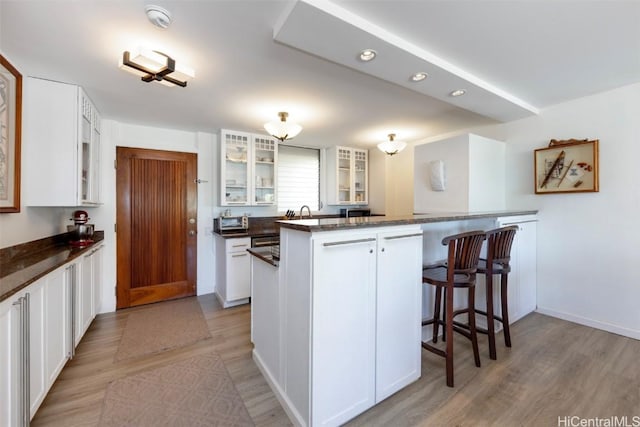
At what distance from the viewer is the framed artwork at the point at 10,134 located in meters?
1.87

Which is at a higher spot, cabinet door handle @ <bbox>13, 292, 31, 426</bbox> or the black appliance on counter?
the black appliance on counter

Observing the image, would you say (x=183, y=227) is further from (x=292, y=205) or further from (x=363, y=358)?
(x=363, y=358)

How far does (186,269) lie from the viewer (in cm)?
389

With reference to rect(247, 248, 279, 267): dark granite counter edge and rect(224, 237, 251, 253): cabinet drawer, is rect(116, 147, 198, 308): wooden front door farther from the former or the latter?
rect(247, 248, 279, 267): dark granite counter edge

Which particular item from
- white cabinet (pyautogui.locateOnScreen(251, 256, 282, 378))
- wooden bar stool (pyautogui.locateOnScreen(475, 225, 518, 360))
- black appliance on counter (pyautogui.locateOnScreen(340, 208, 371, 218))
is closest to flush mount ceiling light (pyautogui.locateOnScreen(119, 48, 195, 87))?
white cabinet (pyautogui.locateOnScreen(251, 256, 282, 378))

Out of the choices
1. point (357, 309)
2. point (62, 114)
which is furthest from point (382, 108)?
point (62, 114)

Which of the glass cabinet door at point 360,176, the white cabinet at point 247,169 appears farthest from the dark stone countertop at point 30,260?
the glass cabinet door at point 360,176

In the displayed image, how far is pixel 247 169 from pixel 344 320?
3012 mm

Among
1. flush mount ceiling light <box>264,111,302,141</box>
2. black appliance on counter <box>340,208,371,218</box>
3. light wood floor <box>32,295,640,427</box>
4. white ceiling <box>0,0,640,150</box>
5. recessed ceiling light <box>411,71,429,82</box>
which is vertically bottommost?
light wood floor <box>32,295,640,427</box>

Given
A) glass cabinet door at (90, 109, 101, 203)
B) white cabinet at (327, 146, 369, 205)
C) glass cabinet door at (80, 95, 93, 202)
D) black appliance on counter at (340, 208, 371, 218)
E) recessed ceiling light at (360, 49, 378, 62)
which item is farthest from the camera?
black appliance on counter at (340, 208, 371, 218)

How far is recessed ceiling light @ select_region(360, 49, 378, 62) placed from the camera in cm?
181

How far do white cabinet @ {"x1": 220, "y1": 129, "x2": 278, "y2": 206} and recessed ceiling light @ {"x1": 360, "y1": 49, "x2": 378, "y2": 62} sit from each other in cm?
249

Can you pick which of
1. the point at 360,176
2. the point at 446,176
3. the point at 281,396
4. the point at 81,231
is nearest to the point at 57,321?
the point at 81,231

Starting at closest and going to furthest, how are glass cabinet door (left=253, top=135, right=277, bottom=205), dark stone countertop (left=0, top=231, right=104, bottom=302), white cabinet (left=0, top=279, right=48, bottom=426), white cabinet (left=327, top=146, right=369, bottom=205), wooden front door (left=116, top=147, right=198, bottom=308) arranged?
1. white cabinet (left=0, top=279, right=48, bottom=426)
2. dark stone countertop (left=0, top=231, right=104, bottom=302)
3. wooden front door (left=116, top=147, right=198, bottom=308)
4. glass cabinet door (left=253, top=135, right=277, bottom=205)
5. white cabinet (left=327, top=146, right=369, bottom=205)
